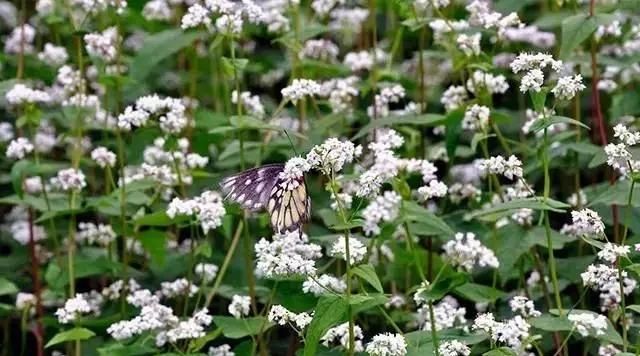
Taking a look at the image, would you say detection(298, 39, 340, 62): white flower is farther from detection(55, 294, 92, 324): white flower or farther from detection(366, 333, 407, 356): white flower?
detection(366, 333, 407, 356): white flower

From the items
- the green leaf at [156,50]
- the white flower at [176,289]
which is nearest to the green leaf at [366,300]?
the white flower at [176,289]

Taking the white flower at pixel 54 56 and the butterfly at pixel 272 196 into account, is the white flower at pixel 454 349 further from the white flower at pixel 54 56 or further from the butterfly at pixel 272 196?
the white flower at pixel 54 56

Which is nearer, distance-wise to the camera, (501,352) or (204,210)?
(501,352)

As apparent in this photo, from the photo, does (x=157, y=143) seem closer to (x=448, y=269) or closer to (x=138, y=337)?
(x=138, y=337)

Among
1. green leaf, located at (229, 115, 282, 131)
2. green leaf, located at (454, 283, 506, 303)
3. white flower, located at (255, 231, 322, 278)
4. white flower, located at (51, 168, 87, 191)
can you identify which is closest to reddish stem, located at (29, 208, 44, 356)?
white flower, located at (51, 168, 87, 191)

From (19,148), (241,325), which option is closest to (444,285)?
(241,325)

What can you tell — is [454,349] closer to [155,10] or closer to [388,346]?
[388,346]
